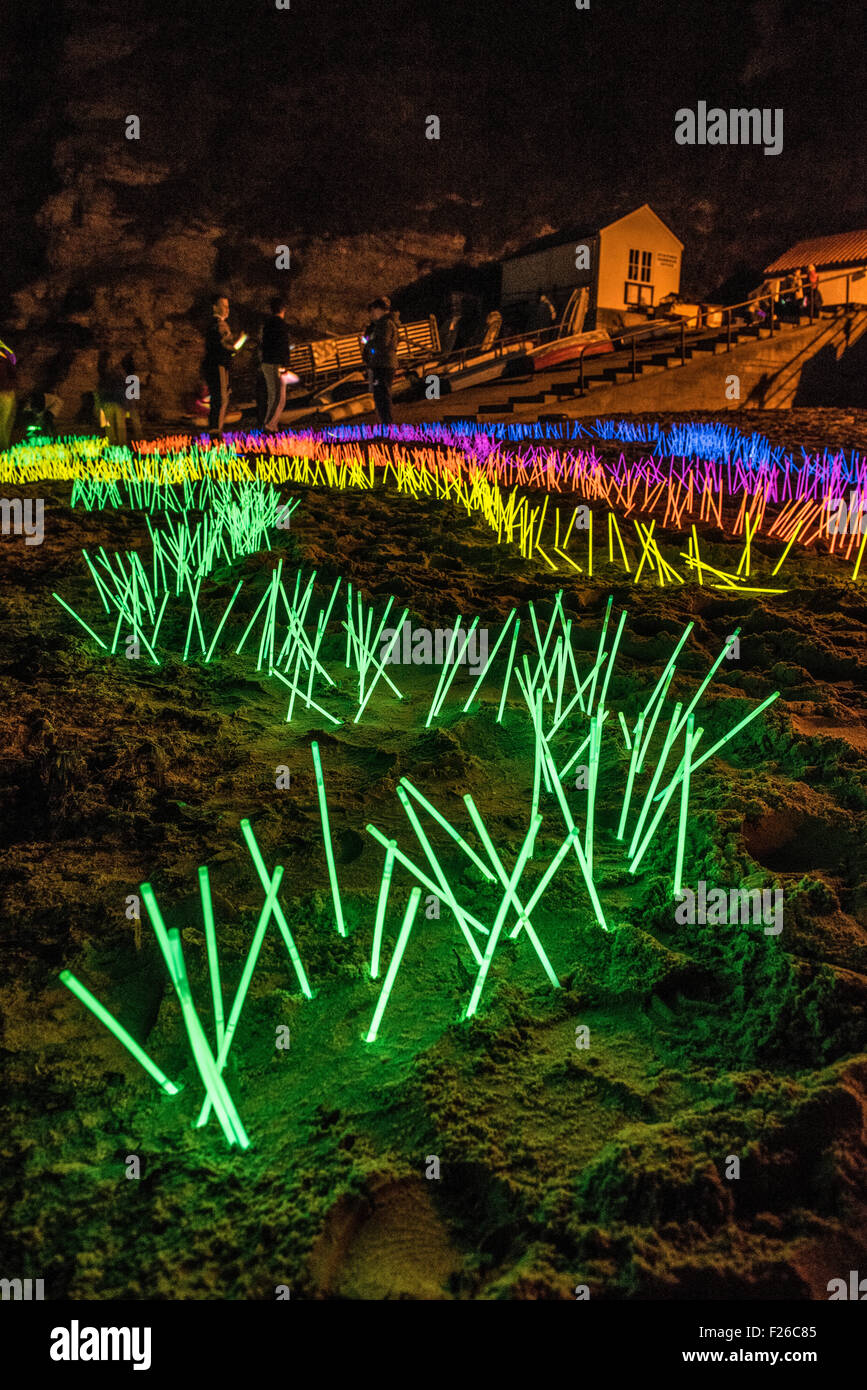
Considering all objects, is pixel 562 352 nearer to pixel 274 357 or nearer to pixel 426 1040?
pixel 274 357

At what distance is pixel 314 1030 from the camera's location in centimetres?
164

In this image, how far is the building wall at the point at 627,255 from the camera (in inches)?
941

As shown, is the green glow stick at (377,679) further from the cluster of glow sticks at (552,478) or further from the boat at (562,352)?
the boat at (562,352)

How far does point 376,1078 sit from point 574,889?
672 mm

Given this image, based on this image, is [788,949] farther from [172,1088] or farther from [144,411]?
[144,411]

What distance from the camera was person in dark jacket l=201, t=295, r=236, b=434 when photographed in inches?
362

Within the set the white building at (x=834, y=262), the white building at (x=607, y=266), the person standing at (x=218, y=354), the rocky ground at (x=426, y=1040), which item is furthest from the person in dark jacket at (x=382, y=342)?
the white building at (x=834, y=262)

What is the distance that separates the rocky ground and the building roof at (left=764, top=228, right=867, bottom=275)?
28857 mm

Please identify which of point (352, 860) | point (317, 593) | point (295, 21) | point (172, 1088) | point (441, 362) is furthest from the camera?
point (295, 21)

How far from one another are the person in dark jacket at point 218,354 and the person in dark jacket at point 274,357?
0.37 m

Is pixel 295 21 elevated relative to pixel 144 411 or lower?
elevated

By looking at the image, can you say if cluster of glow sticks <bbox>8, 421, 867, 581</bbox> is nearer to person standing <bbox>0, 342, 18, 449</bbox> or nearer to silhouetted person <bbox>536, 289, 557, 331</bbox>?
person standing <bbox>0, 342, 18, 449</bbox>

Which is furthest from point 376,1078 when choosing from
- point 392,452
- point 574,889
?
point 392,452

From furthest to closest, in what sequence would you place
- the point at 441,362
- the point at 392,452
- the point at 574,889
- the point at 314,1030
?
the point at 441,362 → the point at 392,452 → the point at 574,889 → the point at 314,1030
